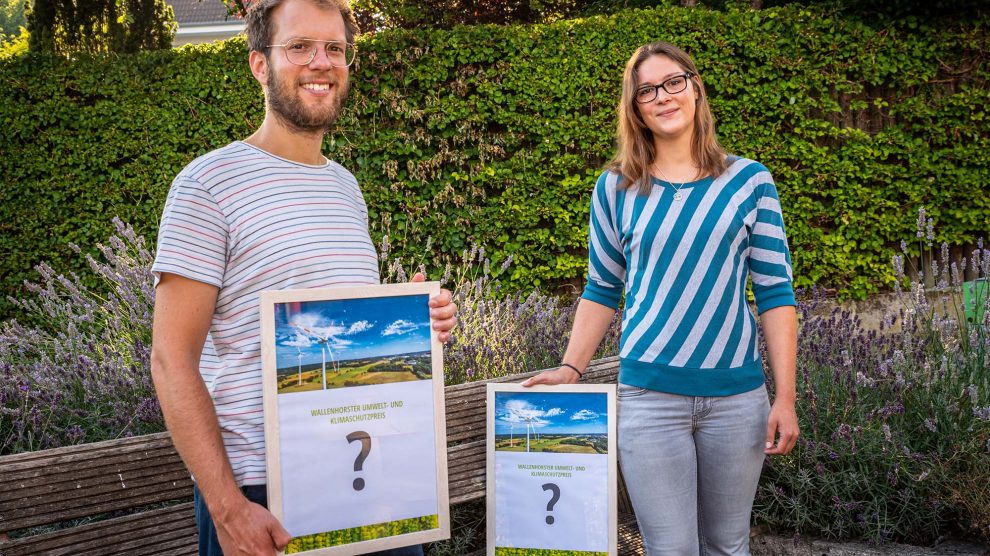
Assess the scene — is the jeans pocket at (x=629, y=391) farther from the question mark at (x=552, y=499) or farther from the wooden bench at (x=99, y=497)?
the wooden bench at (x=99, y=497)

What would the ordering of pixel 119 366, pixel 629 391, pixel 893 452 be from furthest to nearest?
pixel 119 366 → pixel 893 452 → pixel 629 391

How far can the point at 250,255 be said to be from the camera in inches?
62.1

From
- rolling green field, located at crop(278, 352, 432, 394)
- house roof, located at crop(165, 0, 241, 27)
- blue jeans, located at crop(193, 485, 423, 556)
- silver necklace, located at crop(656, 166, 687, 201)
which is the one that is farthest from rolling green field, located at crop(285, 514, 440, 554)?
house roof, located at crop(165, 0, 241, 27)

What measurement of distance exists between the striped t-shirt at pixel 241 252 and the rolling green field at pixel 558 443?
3.51 feet

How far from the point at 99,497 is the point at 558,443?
1.34m

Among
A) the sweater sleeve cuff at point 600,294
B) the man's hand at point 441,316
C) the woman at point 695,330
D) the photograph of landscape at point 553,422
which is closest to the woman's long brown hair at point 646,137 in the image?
the woman at point 695,330

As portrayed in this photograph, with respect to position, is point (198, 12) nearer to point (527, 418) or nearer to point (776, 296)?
point (527, 418)

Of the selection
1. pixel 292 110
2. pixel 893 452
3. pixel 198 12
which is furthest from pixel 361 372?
pixel 198 12

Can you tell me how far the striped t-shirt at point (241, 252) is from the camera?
1513mm

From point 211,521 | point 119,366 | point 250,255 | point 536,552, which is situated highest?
point 250,255

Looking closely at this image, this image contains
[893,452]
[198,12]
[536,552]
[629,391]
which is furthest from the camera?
[198,12]

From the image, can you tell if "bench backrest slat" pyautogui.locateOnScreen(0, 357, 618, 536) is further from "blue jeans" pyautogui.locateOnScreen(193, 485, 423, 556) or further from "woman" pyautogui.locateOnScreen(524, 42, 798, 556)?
"woman" pyautogui.locateOnScreen(524, 42, 798, 556)

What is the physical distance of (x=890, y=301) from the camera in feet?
24.2

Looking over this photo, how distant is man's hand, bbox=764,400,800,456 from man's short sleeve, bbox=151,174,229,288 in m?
1.57
